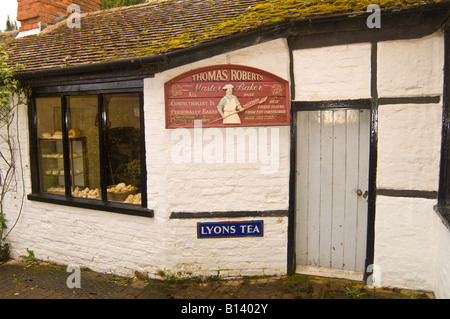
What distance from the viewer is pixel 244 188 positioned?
4.26m

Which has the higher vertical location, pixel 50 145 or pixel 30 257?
pixel 50 145

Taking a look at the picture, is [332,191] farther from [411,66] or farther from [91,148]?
[91,148]

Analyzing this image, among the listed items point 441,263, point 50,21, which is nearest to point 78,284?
point 441,263

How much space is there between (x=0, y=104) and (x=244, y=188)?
4.30 meters

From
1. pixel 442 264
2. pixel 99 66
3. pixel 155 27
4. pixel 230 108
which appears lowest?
pixel 442 264

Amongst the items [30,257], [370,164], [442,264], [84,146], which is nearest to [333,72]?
[370,164]

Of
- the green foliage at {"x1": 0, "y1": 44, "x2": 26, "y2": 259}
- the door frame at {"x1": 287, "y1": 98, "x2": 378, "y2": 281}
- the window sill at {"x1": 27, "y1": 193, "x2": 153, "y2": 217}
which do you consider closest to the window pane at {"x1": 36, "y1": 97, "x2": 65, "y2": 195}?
the window sill at {"x1": 27, "y1": 193, "x2": 153, "y2": 217}

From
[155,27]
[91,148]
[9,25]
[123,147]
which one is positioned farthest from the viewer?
[9,25]

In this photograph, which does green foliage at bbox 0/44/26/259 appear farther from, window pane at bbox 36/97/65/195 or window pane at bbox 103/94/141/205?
window pane at bbox 103/94/141/205

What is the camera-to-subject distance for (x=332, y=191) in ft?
14.0

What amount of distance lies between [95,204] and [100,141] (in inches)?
37.8

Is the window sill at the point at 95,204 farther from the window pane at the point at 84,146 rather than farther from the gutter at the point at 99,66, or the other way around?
the gutter at the point at 99,66

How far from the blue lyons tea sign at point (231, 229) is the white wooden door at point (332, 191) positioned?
1.98 feet
